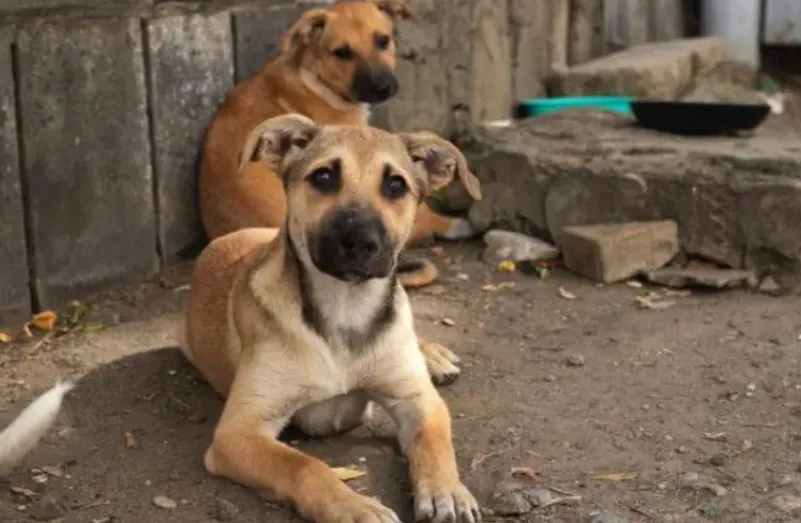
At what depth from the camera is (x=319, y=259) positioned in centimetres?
414

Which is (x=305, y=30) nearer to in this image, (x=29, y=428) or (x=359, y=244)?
(x=359, y=244)

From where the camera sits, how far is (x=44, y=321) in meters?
5.82

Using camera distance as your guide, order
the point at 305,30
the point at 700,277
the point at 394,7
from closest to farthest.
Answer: the point at 700,277
the point at 305,30
the point at 394,7

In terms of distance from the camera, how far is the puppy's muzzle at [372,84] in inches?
270

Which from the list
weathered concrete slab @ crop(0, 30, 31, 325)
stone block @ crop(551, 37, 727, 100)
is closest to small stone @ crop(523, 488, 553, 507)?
weathered concrete slab @ crop(0, 30, 31, 325)

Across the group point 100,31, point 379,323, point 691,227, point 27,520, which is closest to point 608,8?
point 691,227

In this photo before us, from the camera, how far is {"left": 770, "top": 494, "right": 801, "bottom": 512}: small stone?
4.01 metres

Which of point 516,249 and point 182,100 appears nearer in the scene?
point 182,100

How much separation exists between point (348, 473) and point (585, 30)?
18.7ft

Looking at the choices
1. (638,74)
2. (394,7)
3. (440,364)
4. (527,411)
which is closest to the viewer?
(527,411)

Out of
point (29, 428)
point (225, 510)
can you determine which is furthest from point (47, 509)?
point (225, 510)

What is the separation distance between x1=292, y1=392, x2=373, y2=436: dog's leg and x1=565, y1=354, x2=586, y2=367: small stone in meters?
1.09

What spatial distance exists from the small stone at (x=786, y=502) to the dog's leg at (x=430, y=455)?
93 centimetres

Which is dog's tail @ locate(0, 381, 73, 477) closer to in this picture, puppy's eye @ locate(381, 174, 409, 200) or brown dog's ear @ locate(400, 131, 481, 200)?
puppy's eye @ locate(381, 174, 409, 200)
